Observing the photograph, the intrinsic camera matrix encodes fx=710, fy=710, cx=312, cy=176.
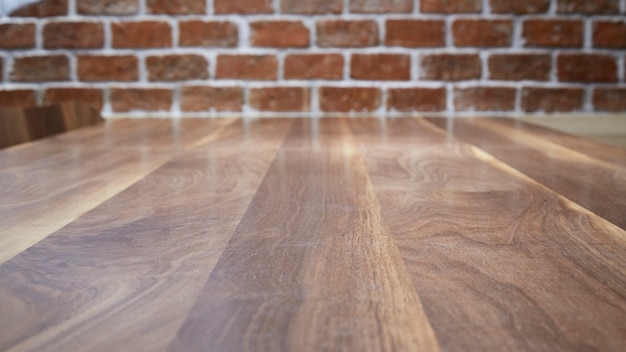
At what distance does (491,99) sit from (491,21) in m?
0.19

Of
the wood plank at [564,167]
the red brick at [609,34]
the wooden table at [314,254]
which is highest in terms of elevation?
the red brick at [609,34]

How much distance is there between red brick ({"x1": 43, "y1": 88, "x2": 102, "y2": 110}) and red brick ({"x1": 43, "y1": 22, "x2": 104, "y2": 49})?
0.34ft

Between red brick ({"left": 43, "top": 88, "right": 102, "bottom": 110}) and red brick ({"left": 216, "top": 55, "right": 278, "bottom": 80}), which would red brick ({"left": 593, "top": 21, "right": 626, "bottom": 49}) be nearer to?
red brick ({"left": 216, "top": 55, "right": 278, "bottom": 80})

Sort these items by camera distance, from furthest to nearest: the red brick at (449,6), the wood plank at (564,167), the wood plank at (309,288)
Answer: the red brick at (449,6) < the wood plank at (564,167) < the wood plank at (309,288)

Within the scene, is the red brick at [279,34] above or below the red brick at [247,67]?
above

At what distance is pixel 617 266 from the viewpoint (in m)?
0.37

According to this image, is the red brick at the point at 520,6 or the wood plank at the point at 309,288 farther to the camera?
the red brick at the point at 520,6

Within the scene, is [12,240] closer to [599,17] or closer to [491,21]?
[491,21]

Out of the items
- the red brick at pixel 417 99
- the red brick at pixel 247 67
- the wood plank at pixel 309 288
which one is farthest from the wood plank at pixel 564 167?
the red brick at pixel 247 67

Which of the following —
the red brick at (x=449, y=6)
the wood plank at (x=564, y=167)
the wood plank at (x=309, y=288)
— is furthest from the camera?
the red brick at (x=449, y=6)

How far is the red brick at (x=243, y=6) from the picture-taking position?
170 cm

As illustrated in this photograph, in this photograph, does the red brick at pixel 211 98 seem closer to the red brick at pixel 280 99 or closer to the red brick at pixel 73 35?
the red brick at pixel 280 99

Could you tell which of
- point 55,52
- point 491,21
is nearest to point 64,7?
point 55,52

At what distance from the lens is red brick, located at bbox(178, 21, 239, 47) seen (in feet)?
5.60
